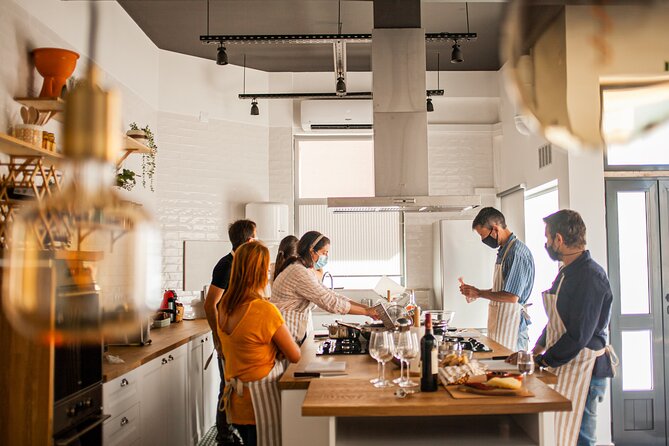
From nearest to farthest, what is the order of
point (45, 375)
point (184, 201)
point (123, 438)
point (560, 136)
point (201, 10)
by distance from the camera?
point (560, 136) < point (45, 375) < point (123, 438) < point (201, 10) < point (184, 201)

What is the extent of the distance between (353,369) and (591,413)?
4.16ft

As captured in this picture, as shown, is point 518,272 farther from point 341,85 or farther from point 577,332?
point 341,85

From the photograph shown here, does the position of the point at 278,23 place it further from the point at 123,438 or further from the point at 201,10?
the point at 123,438

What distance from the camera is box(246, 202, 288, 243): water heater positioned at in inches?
259

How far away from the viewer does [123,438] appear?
3221 millimetres

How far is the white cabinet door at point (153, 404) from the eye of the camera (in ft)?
11.7

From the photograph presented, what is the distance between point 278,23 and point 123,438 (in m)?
4.04

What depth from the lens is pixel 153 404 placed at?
3.73m

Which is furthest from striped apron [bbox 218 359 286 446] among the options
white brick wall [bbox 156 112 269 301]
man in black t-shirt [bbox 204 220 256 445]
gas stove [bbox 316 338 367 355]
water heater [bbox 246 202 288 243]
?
water heater [bbox 246 202 288 243]

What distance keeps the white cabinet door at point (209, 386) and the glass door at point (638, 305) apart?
132 inches

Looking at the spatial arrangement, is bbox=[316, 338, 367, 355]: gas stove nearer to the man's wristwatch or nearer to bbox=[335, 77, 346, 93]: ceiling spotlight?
the man's wristwatch

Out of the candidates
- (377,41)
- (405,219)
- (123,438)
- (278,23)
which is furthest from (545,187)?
(123,438)

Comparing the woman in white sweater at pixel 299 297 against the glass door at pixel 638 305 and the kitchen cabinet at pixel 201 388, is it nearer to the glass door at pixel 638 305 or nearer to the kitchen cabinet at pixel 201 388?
the kitchen cabinet at pixel 201 388

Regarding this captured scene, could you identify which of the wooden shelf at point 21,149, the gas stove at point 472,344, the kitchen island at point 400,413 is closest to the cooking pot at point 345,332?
the gas stove at point 472,344
